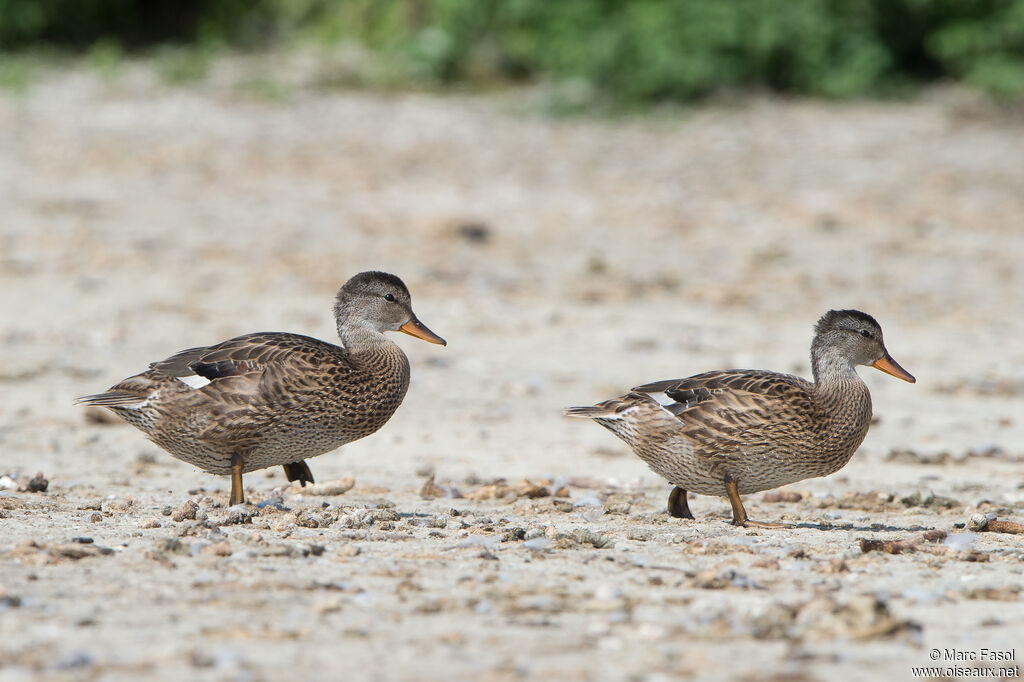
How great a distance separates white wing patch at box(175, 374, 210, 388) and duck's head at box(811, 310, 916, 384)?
2912 mm

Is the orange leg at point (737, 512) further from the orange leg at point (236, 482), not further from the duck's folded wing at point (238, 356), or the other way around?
the orange leg at point (236, 482)

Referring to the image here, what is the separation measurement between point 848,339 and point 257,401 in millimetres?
2874

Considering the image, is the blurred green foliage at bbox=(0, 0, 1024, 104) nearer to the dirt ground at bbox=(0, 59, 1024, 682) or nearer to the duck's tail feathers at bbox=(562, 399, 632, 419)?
the dirt ground at bbox=(0, 59, 1024, 682)

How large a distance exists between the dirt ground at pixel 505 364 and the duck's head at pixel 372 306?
2.67 feet

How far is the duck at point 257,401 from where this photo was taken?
670 centimetres

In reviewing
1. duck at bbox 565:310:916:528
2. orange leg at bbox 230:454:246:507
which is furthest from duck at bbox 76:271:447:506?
duck at bbox 565:310:916:528

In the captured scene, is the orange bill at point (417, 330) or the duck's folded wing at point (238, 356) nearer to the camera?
the duck's folded wing at point (238, 356)

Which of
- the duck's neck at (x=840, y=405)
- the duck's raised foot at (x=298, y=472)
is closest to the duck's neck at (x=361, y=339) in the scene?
the duck's raised foot at (x=298, y=472)

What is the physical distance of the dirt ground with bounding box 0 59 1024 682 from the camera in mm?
4539

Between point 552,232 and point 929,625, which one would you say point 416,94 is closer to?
point 552,232

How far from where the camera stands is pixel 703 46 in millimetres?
18500

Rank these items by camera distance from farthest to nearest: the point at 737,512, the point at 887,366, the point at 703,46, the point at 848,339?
the point at 703,46 < the point at 887,366 < the point at 848,339 < the point at 737,512

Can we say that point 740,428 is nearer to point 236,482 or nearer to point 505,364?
point 236,482

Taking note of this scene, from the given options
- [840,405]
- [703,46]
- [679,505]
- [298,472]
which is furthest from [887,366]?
[703,46]
